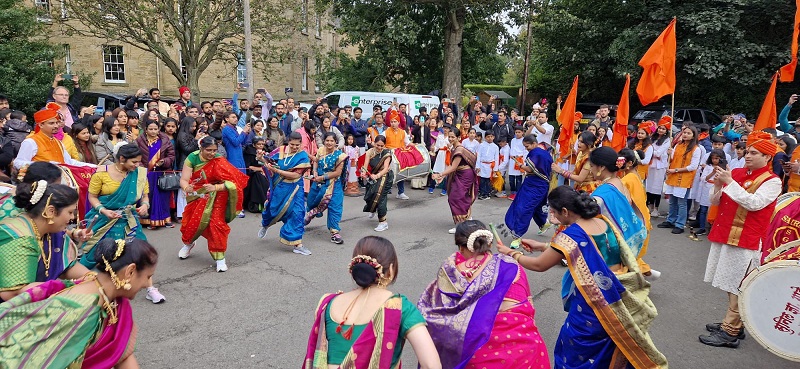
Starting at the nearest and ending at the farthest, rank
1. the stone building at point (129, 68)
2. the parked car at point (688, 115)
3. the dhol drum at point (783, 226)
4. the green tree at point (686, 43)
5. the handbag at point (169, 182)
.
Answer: the dhol drum at point (783, 226) < the handbag at point (169, 182) < the green tree at point (686, 43) < the parked car at point (688, 115) < the stone building at point (129, 68)

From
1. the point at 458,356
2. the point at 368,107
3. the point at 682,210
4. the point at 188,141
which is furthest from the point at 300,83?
the point at 458,356

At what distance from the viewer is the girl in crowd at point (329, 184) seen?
7379 mm

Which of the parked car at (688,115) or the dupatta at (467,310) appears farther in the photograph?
the parked car at (688,115)

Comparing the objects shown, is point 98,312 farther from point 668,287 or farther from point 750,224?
point 668,287

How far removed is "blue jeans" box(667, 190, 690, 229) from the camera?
8.88m

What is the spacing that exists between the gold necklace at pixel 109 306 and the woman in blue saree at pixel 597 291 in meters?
2.09

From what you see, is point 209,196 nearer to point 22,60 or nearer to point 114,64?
point 22,60

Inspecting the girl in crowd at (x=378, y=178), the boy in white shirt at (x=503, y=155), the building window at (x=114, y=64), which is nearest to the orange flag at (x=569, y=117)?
the boy in white shirt at (x=503, y=155)

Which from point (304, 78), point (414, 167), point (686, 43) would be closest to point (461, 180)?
point (414, 167)

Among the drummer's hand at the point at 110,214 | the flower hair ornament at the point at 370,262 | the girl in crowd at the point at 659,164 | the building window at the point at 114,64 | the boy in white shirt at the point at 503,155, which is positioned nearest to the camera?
the flower hair ornament at the point at 370,262

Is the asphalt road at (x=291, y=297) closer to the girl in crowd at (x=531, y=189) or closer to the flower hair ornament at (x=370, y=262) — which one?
the girl in crowd at (x=531, y=189)

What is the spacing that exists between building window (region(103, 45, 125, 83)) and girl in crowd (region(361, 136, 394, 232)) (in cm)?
2069

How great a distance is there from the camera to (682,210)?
889 cm

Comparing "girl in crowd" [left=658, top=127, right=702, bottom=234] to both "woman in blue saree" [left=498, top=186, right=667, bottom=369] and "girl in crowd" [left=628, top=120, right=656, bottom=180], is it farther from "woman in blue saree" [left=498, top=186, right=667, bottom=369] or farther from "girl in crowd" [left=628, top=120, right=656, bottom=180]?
"woman in blue saree" [left=498, top=186, right=667, bottom=369]
